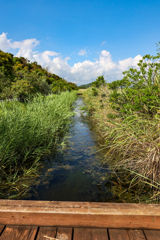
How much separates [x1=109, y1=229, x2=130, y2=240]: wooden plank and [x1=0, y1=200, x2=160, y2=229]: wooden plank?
3 cm

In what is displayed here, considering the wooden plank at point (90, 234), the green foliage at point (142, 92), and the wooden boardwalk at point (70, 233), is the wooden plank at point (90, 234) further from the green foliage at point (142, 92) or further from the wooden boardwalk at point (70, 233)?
the green foliage at point (142, 92)

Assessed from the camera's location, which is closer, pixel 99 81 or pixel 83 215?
pixel 83 215

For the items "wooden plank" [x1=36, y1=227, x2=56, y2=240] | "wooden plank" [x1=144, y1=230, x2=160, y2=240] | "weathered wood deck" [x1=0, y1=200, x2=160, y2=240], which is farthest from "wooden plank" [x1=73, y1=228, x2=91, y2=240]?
"wooden plank" [x1=144, y1=230, x2=160, y2=240]

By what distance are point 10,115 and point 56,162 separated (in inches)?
50.4

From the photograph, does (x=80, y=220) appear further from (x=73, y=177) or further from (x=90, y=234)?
(x=73, y=177)

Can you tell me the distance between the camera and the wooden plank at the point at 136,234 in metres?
1.24

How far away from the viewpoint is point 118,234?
1.28 meters

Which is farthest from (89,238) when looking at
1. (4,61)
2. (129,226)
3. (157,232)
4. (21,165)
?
(4,61)

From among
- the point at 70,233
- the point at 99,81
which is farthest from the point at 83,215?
the point at 99,81

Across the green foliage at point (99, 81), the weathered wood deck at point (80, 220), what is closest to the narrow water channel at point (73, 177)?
the weathered wood deck at point (80, 220)

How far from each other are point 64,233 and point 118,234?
441mm

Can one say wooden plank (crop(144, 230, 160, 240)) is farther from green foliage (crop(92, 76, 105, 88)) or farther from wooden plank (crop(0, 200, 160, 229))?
green foliage (crop(92, 76, 105, 88))

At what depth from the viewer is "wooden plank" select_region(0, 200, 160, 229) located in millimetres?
1298

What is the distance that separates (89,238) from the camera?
123 cm
